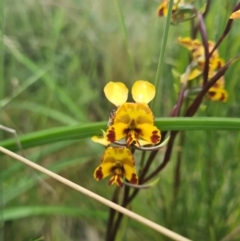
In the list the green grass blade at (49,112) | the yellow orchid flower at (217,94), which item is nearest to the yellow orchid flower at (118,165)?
the yellow orchid flower at (217,94)

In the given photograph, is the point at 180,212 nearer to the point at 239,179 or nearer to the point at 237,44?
the point at 239,179

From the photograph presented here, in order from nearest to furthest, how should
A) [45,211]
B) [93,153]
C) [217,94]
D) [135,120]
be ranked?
[135,120], [217,94], [45,211], [93,153]

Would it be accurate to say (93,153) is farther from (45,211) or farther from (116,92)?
(116,92)

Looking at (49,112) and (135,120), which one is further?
(49,112)

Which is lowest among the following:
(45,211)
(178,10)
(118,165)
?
(45,211)

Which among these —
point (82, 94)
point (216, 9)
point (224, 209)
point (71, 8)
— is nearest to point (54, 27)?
point (82, 94)

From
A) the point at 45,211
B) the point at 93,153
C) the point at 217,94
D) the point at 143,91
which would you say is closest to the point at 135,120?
the point at 143,91

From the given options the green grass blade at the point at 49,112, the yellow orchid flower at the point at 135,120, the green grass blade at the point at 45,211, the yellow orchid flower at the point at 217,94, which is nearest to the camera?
the yellow orchid flower at the point at 135,120

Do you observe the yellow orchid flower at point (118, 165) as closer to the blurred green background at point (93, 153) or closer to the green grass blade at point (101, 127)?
the green grass blade at point (101, 127)
